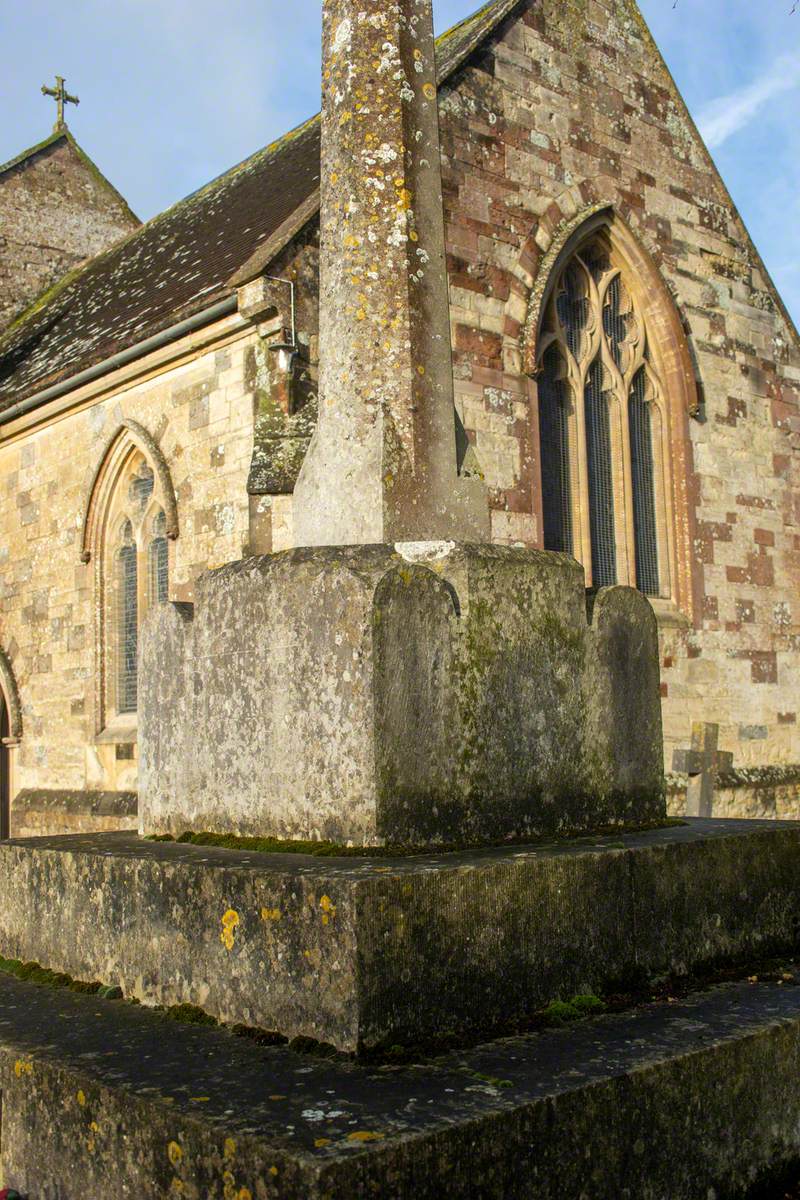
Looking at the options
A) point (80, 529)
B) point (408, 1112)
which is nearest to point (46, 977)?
point (408, 1112)

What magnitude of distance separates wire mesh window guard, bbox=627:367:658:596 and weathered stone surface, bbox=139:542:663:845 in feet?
27.4

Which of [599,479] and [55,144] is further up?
[55,144]

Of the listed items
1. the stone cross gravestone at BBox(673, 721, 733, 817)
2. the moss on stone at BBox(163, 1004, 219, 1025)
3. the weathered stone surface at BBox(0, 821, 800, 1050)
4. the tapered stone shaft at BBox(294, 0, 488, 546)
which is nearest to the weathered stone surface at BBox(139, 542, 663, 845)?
the weathered stone surface at BBox(0, 821, 800, 1050)

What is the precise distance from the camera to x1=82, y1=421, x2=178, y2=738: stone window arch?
1249 centimetres

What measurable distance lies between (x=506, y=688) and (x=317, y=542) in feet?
2.64

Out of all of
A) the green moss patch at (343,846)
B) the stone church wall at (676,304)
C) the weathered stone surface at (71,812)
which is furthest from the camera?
the weathered stone surface at (71,812)

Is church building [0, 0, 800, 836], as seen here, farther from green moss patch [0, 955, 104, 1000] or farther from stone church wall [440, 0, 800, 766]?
→ green moss patch [0, 955, 104, 1000]

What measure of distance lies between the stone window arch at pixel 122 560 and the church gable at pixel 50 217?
6.49 metres

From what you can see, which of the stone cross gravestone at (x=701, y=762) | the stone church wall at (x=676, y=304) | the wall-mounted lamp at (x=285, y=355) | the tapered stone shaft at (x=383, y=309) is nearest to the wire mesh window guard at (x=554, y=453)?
the stone church wall at (x=676, y=304)

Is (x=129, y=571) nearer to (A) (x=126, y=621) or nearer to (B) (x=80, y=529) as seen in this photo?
(A) (x=126, y=621)

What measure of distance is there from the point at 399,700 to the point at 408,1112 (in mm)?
1172

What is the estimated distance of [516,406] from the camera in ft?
35.8

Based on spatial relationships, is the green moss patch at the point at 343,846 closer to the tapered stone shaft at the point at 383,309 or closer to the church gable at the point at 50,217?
the tapered stone shaft at the point at 383,309

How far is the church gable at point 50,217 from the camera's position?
1825cm
